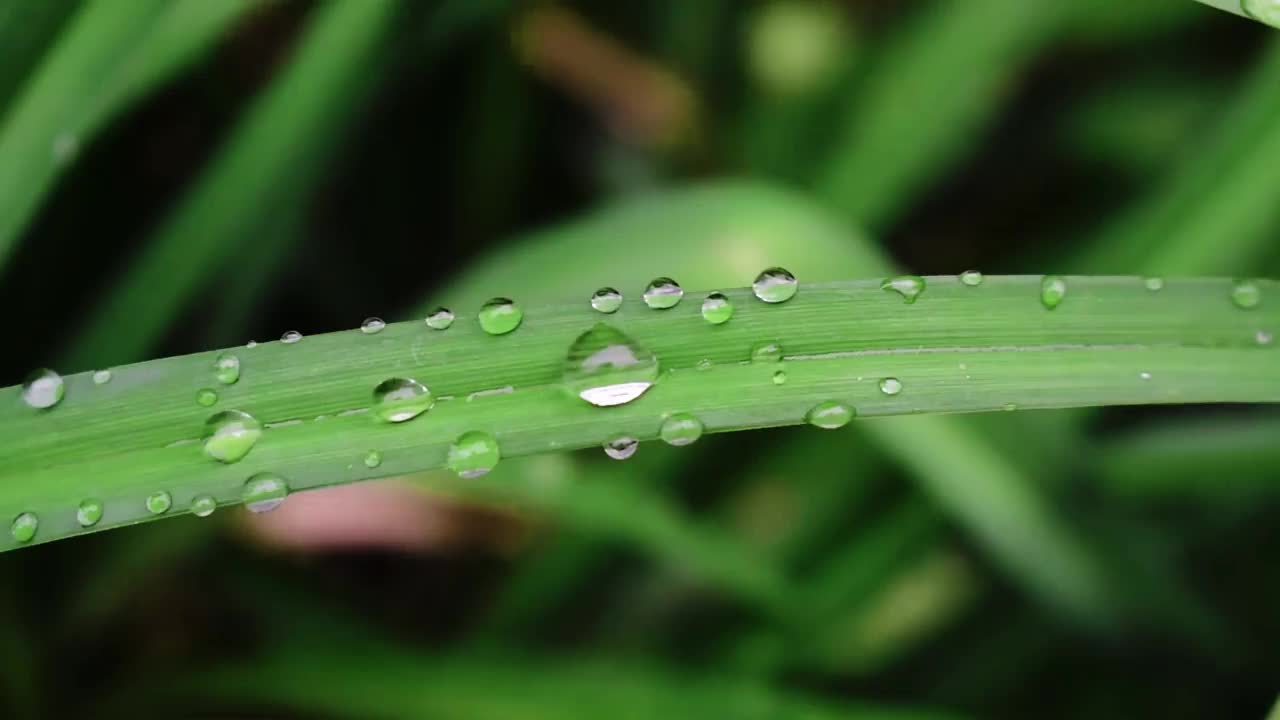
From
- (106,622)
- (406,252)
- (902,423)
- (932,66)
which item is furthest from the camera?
(406,252)

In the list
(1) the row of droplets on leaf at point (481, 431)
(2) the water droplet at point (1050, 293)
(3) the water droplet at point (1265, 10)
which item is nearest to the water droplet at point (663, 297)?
(1) the row of droplets on leaf at point (481, 431)

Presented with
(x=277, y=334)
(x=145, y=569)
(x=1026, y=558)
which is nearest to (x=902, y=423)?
(x=1026, y=558)

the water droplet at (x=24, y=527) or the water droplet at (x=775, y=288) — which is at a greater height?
the water droplet at (x=775, y=288)

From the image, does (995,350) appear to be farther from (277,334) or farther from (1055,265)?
(277,334)

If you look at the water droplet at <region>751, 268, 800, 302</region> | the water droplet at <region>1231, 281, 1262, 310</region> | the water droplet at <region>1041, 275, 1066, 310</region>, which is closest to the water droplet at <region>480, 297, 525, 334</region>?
the water droplet at <region>751, 268, 800, 302</region>

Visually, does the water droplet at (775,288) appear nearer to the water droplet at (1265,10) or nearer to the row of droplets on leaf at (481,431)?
the row of droplets on leaf at (481,431)

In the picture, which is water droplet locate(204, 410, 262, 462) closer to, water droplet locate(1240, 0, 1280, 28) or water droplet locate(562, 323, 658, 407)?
water droplet locate(562, 323, 658, 407)
